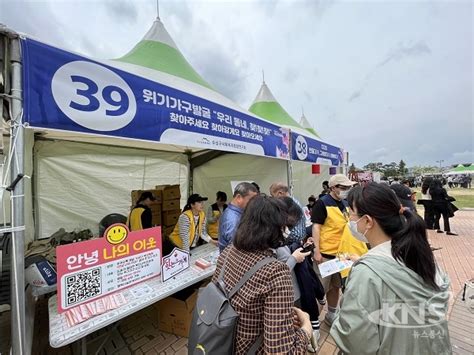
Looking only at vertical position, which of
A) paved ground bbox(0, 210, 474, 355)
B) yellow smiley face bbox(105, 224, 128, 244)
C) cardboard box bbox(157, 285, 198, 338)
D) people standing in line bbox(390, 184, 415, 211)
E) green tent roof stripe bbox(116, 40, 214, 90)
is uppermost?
green tent roof stripe bbox(116, 40, 214, 90)

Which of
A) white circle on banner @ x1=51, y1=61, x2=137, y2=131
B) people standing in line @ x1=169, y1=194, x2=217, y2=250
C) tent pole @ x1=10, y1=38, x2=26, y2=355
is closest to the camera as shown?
tent pole @ x1=10, y1=38, x2=26, y2=355

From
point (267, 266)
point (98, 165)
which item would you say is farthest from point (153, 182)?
point (267, 266)

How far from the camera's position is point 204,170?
532cm

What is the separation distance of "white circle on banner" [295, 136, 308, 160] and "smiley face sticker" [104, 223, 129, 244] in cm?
327

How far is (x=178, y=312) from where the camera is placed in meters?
2.28

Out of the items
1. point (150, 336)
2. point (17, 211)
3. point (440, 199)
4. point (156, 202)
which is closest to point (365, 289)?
point (17, 211)

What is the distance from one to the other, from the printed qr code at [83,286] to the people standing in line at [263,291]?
97 centimetres

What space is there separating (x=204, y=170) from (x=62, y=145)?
8.76 ft

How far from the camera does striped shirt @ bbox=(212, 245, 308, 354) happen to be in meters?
0.85

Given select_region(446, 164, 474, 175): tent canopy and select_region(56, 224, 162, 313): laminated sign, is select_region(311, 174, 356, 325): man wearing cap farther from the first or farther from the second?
select_region(446, 164, 474, 175): tent canopy

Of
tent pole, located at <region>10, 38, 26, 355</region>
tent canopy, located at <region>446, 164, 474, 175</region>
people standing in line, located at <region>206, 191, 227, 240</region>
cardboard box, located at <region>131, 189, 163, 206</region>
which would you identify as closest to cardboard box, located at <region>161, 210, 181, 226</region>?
cardboard box, located at <region>131, 189, 163, 206</region>

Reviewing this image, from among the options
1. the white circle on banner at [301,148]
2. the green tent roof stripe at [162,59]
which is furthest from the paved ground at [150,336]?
the green tent roof stripe at [162,59]

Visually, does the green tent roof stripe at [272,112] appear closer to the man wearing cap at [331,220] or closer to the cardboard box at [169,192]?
the cardboard box at [169,192]

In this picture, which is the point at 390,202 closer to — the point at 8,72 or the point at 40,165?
the point at 8,72
